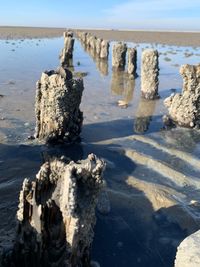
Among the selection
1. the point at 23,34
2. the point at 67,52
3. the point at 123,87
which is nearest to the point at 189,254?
the point at 123,87

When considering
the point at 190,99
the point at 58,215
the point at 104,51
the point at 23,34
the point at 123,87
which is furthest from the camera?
the point at 23,34

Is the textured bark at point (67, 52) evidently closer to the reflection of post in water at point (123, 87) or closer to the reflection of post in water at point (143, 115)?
the reflection of post in water at point (123, 87)

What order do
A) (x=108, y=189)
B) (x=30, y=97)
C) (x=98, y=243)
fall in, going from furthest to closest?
(x=30, y=97)
(x=108, y=189)
(x=98, y=243)

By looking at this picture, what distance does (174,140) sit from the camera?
11484 mm

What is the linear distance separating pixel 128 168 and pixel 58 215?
4.48m

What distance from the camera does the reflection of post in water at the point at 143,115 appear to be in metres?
12.8

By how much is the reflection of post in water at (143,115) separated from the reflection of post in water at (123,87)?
60 centimetres

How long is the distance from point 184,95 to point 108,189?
17.3 ft

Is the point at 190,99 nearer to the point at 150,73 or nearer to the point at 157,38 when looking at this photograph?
the point at 150,73

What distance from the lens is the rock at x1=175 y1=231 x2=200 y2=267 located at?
3540 mm

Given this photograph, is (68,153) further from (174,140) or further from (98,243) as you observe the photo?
(98,243)

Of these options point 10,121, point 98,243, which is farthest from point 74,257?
point 10,121

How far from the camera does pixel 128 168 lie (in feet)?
31.4

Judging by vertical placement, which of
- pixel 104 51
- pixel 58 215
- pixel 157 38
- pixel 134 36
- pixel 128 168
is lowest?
pixel 134 36
